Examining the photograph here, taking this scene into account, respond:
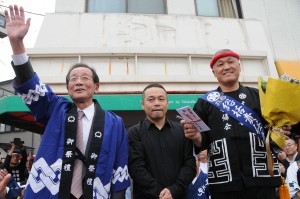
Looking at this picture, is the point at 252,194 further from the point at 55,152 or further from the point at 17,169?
the point at 17,169

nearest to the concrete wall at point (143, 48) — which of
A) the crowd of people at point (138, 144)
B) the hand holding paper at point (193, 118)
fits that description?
the crowd of people at point (138, 144)

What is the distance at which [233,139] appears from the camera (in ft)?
6.50

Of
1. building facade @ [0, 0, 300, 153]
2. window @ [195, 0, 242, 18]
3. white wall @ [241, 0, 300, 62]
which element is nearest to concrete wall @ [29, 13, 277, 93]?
building facade @ [0, 0, 300, 153]

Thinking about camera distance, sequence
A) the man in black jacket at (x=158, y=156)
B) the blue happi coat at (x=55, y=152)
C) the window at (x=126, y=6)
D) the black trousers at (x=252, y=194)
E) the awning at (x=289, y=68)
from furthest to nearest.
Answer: the window at (x=126, y=6) → the awning at (x=289, y=68) → the man in black jacket at (x=158, y=156) → the black trousers at (x=252, y=194) → the blue happi coat at (x=55, y=152)

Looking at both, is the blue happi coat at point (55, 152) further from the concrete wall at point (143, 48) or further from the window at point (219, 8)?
the window at point (219, 8)

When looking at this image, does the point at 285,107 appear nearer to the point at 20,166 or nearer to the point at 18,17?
the point at 18,17

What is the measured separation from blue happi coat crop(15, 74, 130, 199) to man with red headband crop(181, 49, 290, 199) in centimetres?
59

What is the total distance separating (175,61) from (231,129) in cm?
405

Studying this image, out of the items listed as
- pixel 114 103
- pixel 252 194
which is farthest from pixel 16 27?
pixel 114 103

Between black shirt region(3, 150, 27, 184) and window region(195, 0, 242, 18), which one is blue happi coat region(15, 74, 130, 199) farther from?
window region(195, 0, 242, 18)

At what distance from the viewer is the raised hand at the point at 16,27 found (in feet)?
5.76

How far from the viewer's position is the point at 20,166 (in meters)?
5.58

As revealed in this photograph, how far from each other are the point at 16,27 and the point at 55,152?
3.06 ft

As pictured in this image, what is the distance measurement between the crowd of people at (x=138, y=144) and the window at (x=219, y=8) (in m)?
5.25
